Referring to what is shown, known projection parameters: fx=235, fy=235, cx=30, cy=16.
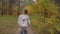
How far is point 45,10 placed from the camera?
13.3 metres

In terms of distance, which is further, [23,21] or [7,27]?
[7,27]

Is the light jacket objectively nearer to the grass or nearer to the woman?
the woman

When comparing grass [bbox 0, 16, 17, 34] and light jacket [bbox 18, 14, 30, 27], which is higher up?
light jacket [bbox 18, 14, 30, 27]

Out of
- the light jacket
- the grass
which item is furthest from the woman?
the grass

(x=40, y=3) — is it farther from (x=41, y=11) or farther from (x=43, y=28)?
(x=43, y=28)

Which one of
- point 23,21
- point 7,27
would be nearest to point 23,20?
point 23,21

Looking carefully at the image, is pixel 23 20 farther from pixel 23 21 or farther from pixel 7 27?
pixel 7 27

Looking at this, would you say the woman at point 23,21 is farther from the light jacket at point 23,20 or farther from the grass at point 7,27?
the grass at point 7,27

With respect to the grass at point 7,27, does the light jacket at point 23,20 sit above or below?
above

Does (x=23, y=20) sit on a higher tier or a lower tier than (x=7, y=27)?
higher

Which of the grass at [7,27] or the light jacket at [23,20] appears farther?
the grass at [7,27]

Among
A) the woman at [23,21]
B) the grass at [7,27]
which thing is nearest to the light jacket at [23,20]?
the woman at [23,21]

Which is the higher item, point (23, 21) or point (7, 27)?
point (23, 21)

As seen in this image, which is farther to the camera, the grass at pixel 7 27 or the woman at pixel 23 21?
the grass at pixel 7 27
